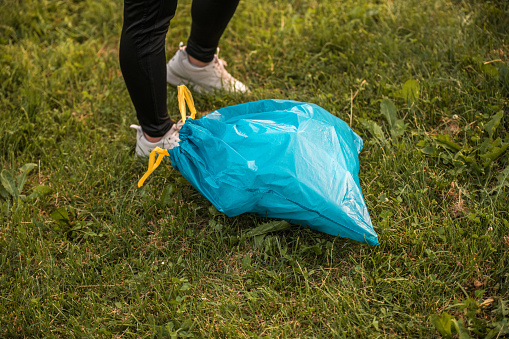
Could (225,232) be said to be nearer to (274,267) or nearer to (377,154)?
(274,267)

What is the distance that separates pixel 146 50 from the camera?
5.66ft

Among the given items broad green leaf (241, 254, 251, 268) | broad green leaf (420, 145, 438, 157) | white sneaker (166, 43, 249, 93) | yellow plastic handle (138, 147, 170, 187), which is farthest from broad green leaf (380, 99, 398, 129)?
yellow plastic handle (138, 147, 170, 187)

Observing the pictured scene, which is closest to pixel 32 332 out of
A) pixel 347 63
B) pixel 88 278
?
pixel 88 278

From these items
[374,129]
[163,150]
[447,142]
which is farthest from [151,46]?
[447,142]

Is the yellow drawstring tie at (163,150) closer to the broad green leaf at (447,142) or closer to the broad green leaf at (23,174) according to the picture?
the broad green leaf at (23,174)

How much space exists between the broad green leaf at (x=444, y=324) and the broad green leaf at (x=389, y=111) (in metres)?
1.01

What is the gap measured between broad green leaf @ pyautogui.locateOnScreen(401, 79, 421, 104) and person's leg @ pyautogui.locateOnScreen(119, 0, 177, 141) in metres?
1.22

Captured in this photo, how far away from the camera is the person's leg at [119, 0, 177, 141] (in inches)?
64.5

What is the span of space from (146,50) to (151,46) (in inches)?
1.0

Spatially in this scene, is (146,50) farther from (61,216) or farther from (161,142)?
(61,216)

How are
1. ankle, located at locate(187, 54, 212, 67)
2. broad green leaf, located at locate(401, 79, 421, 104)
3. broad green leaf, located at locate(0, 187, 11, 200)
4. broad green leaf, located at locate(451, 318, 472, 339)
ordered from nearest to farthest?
1. broad green leaf, located at locate(451, 318, 472, 339)
2. broad green leaf, located at locate(0, 187, 11, 200)
3. broad green leaf, located at locate(401, 79, 421, 104)
4. ankle, located at locate(187, 54, 212, 67)

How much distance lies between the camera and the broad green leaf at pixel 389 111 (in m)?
2.17

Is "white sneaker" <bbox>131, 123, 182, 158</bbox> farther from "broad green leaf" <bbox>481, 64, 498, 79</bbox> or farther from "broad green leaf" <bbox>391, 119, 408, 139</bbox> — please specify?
"broad green leaf" <bbox>481, 64, 498, 79</bbox>

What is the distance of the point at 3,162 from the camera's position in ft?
7.36
